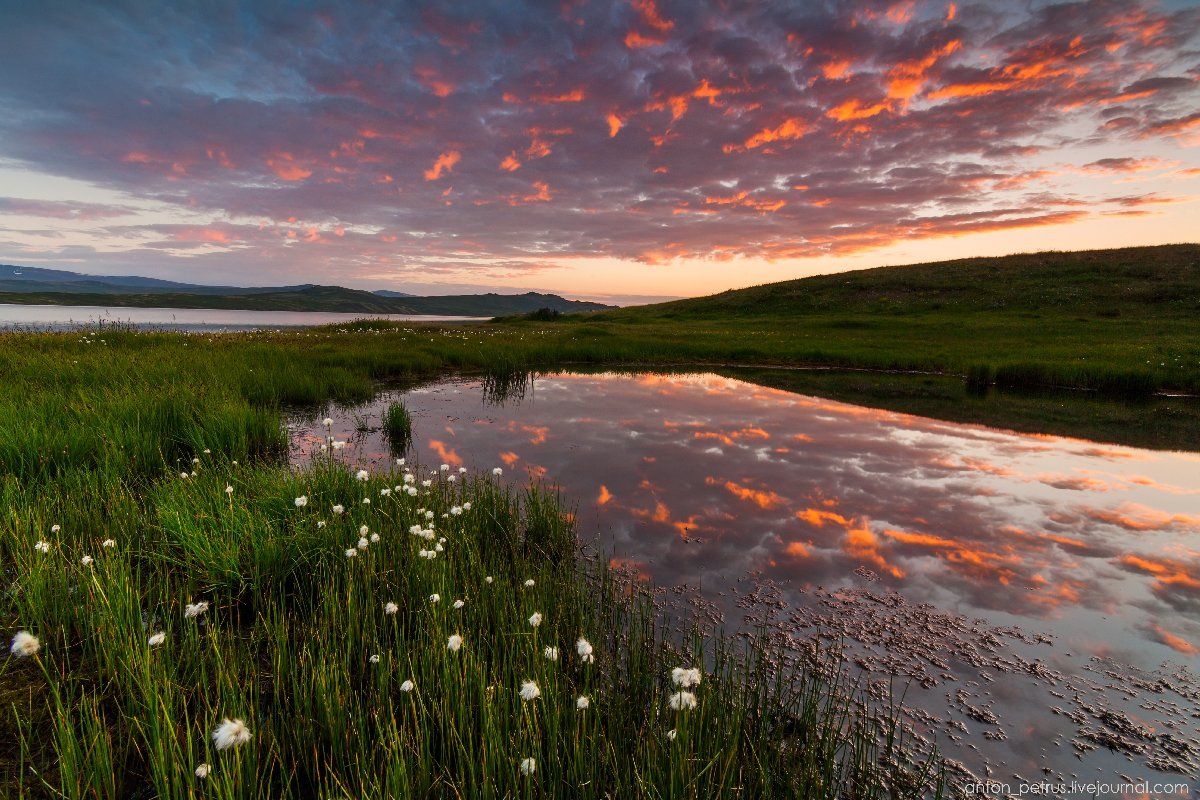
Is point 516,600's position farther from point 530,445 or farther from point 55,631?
point 530,445

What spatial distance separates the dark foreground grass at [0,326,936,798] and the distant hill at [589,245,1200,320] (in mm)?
58514

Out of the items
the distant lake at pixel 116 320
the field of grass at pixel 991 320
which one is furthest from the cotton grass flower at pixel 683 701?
the distant lake at pixel 116 320

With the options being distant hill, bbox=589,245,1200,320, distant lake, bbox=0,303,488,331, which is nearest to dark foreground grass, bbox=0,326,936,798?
distant lake, bbox=0,303,488,331

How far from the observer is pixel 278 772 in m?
3.18

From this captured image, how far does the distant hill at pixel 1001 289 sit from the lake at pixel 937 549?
48.6 meters

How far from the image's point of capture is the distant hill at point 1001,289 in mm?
46844

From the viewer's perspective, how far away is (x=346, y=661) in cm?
354

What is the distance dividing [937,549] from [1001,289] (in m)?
65.1

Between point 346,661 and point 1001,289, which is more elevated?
point 1001,289

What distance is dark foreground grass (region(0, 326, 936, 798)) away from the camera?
2846mm

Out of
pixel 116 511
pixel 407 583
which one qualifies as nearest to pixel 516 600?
pixel 407 583

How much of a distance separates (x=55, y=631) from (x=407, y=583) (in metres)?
2.62

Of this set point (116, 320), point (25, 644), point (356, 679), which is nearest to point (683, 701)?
point (356, 679)

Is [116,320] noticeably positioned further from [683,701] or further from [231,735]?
[683,701]
